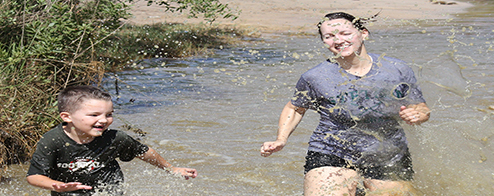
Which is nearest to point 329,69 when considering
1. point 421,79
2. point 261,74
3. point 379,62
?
point 379,62

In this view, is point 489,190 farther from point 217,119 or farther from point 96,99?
point 217,119

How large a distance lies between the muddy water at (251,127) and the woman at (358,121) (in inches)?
9.8

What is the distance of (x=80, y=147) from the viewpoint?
3254mm

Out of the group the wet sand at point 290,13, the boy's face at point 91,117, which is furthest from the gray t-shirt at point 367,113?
the wet sand at point 290,13

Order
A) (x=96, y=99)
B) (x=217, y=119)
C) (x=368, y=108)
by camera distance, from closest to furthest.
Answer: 1. (x=96, y=99)
2. (x=368, y=108)
3. (x=217, y=119)

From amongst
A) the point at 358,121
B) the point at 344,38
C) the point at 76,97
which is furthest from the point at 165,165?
the point at 344,38

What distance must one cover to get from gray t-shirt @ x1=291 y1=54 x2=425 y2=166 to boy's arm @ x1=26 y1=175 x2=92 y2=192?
1541mm

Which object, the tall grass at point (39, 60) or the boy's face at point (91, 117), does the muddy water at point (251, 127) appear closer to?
the tall grass at point (39, 60)

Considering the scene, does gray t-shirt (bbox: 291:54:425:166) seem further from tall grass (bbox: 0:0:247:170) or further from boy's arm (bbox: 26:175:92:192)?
tall grass (bbox: 0:0:247:170)

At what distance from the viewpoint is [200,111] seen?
7.65m

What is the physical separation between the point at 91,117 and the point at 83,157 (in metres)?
0.27

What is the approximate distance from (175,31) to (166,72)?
504 cm

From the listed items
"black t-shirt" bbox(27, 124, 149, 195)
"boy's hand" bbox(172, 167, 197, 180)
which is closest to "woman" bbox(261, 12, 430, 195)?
"boy's hand" bbox(172, 167, 197, 180)

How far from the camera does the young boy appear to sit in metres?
3.14
